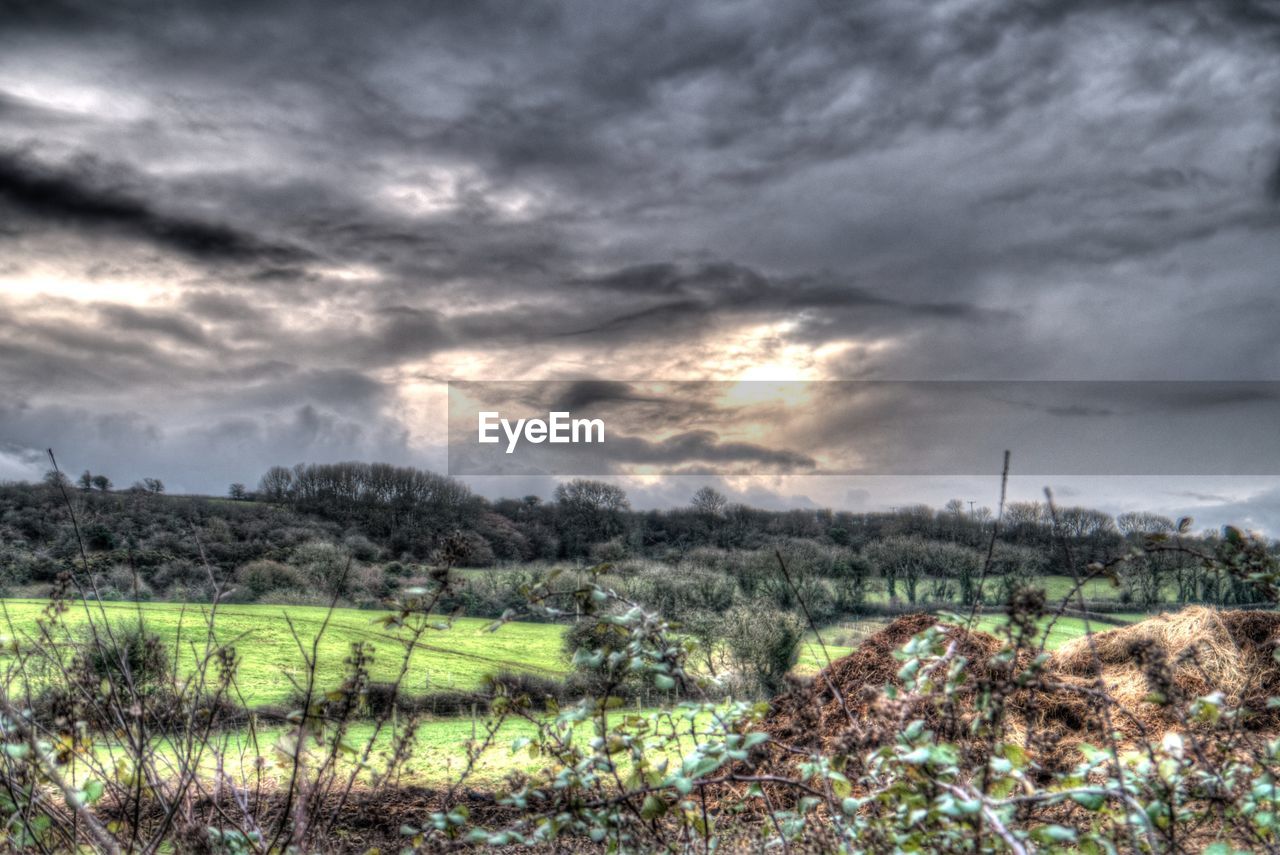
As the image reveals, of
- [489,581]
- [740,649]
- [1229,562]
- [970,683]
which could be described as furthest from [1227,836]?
[489,581]

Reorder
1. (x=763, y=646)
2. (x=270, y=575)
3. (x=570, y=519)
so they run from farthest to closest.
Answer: (x=570, y=519), (x=270, y=575), (x=763, y=646)

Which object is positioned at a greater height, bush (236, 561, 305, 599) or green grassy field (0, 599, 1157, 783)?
bush (236, 561, 305, 599)

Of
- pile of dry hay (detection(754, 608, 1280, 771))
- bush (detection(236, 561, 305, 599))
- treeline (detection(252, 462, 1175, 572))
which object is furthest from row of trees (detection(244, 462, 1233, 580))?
pile of dry hay (detection(754, 608, 1280, 771))

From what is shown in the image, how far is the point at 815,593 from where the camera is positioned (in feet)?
101

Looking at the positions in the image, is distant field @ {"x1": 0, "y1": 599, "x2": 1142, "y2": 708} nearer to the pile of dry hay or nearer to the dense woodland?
the dense woodland

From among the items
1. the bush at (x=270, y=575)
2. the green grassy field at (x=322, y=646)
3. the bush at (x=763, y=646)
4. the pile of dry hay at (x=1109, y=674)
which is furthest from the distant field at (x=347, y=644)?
the pile of dry hay at (x=1109, y=674)

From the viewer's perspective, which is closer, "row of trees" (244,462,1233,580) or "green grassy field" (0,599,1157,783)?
"green grassy field" (0,599,1157,783)

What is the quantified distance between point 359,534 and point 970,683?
33.2m

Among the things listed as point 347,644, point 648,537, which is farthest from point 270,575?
point 648,537

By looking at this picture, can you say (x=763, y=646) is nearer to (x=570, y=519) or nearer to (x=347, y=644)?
(x=347, y=644)

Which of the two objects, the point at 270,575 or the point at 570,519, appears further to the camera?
the point at 570,519

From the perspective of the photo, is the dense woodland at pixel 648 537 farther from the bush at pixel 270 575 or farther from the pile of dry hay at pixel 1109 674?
the pile of dry hay at pixel 1109 674

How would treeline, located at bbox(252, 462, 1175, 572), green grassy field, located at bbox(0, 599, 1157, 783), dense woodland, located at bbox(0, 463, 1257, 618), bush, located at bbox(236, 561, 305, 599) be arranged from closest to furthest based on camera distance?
green grassy field, located at bbox(0, 599, 1157, 783), bush, located at bbox(236, 561, 305, 599), dense woodland, located at bbox(0, 463, 1257, 618), treeline, located at bbox(252, 462, 1175, 572)

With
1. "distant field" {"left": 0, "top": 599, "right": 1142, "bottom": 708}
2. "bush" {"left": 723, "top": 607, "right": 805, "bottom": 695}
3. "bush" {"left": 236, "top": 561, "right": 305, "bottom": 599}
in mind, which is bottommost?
"distant field" {"left": 0, "top": 599, "right": 1142, "bottom": 708}
